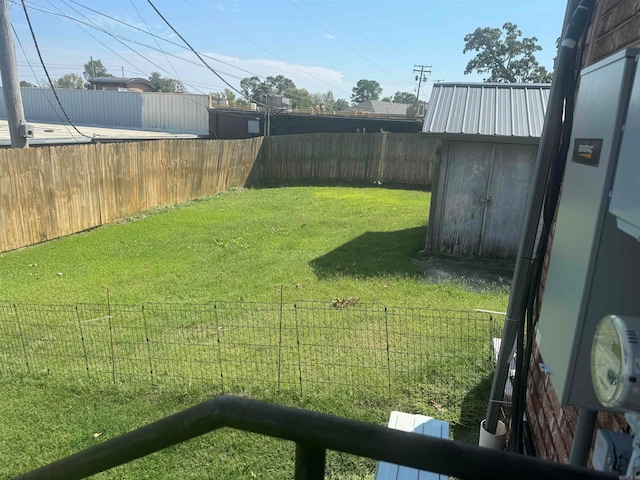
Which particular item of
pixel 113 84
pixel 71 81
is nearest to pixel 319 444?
pixel 113 84

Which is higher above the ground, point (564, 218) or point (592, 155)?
point (592, 155)

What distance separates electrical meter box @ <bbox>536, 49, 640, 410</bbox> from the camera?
1.12 metres

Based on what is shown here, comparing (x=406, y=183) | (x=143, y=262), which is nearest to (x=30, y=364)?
(x=143, y=262)

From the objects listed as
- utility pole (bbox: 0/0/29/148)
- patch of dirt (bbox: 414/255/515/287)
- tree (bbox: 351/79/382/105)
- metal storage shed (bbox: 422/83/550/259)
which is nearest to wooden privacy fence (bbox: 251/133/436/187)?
metal storage shed (bbox: 422/83/550/259)

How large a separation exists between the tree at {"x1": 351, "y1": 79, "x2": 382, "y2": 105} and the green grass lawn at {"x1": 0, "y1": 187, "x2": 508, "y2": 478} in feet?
312

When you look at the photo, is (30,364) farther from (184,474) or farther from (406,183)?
(406,183)

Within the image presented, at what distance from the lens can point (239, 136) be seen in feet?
97.7

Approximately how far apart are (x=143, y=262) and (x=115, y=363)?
3577mm

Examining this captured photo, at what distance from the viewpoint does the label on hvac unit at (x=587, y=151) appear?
1.31 meters

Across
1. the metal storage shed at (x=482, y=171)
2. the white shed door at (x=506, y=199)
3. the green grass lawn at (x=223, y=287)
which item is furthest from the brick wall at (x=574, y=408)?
the white shed door at (x=506, y=199)

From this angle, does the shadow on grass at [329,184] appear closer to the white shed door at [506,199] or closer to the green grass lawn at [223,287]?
the green grass lawn at [223,287]

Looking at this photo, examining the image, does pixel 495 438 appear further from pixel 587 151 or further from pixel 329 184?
pixel 329 184

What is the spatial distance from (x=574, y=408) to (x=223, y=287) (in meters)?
5.29

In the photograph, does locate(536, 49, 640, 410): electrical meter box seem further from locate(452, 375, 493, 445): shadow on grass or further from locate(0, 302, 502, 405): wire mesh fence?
locate(0, 302, 502, 405): wire mesh fence
